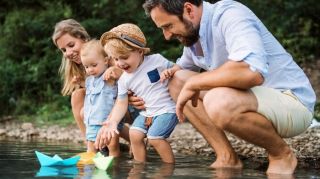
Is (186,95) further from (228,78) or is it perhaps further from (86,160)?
(86,160)

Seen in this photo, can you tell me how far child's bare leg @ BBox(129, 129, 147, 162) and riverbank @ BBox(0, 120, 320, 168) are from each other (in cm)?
85

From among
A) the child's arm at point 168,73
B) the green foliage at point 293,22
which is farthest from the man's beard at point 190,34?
the green foliage at point 293,22

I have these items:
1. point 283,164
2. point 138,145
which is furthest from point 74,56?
point 283,164

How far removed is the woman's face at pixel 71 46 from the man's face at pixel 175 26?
1522 millimetres

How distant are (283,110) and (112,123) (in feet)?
4.23

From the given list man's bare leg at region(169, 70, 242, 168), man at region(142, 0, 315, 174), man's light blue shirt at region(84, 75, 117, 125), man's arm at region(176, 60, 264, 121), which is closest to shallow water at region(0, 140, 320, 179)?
man's bare leg at region(169, 70, 242, 168)

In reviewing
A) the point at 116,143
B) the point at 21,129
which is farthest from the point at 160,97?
the point at 21,129

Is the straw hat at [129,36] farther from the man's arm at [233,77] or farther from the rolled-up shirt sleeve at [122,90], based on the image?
the man's arm at [233,77]

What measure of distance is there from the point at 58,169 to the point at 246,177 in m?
1.14

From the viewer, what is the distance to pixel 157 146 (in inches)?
183

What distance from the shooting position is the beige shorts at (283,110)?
3861 mm

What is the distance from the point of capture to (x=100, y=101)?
17.0 feet

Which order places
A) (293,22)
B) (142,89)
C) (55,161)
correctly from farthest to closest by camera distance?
(293,22) → (142,89) → (55,161)

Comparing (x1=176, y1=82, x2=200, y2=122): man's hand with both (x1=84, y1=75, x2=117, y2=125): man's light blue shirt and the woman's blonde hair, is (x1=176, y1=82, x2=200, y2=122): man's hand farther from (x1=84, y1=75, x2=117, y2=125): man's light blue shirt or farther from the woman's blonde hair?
the woman's blonde hair
